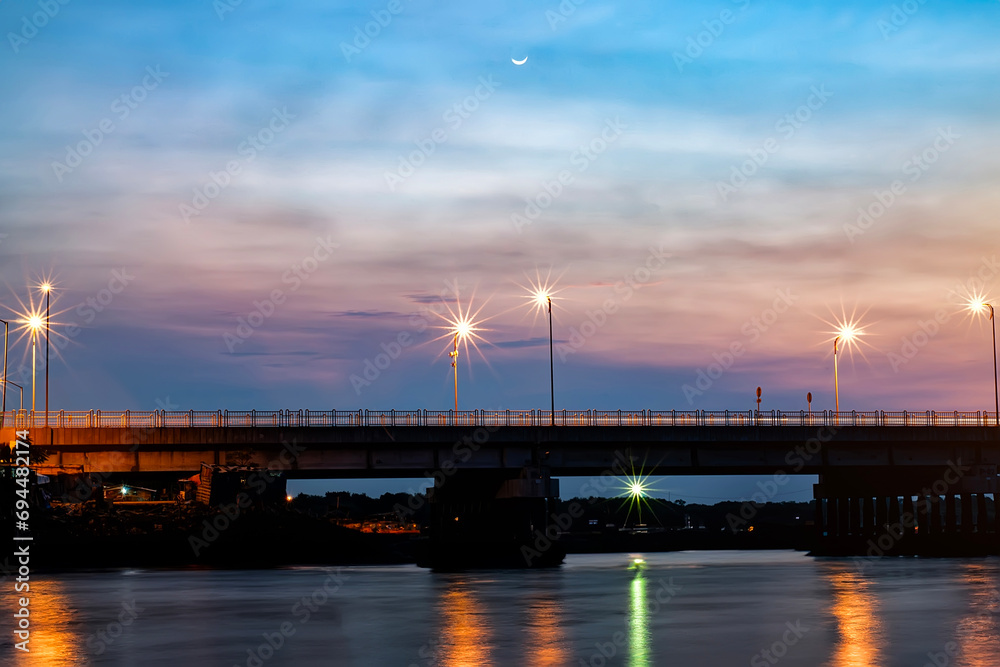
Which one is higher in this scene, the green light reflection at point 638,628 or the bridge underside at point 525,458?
the bridge underside at point 525,458

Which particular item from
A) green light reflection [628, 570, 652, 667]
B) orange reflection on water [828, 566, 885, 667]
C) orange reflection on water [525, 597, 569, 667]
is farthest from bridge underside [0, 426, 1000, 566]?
orange reflection on water [525, 597, 569, 667]

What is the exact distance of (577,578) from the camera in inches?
2835

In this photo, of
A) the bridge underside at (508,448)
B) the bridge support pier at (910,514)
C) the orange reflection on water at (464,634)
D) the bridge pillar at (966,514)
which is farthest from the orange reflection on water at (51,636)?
the bridge pillar at (966,514)

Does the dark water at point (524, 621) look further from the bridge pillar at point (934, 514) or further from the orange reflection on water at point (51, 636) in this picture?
the bridge pillar at point (934, 514)

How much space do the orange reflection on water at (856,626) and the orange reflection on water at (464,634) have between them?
356 inches

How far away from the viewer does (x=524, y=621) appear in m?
40.9

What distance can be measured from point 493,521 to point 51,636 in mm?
61362

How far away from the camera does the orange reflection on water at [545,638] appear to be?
97.7ft

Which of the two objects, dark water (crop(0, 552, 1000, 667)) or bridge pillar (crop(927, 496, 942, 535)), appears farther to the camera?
bridge pillar (crop(927, 496, 942, 535))

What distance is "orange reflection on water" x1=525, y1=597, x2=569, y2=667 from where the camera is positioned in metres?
29.8

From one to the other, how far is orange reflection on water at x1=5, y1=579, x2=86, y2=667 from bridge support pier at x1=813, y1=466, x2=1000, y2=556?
239 feet

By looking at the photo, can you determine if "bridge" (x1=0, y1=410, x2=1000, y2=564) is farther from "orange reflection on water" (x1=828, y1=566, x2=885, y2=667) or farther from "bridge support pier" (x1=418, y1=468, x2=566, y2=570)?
"orange reflection on water" (x1=828, y1=566, x2=885, y2=667)

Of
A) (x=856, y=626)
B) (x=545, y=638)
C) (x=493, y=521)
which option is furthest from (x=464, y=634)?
(x=493, y=521)

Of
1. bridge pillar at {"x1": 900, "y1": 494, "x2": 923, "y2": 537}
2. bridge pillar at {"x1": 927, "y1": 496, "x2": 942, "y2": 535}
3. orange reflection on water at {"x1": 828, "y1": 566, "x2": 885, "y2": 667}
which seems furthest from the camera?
bridge pillar at {"x1": 900, "y1": 494, "x2": 923, "y2": 537}
